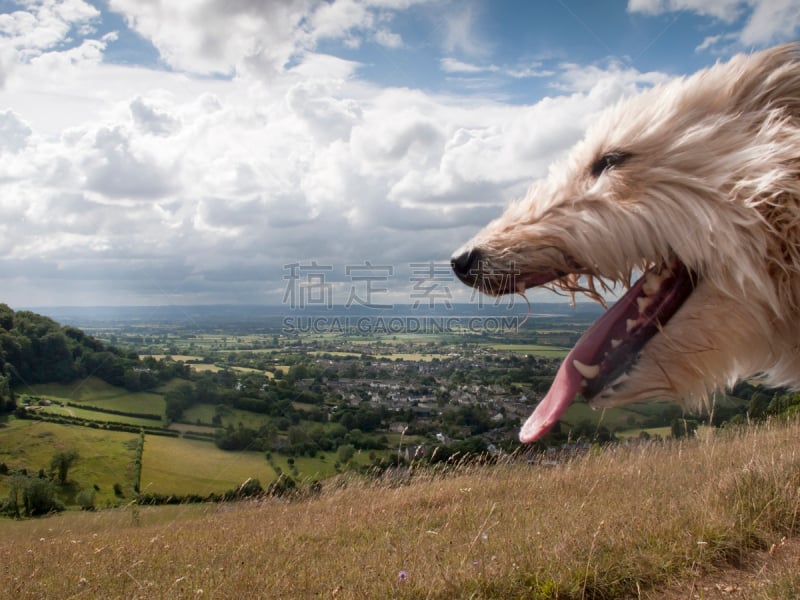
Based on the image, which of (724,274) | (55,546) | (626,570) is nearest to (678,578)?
(626,570)

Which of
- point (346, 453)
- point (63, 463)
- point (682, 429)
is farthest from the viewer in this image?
point (63, 463)

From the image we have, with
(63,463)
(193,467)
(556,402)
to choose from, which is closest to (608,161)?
(556,402)

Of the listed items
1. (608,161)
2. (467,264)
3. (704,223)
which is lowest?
(467,264)

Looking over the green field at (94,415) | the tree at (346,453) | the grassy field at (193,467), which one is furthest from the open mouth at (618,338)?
the green field at (94,415)

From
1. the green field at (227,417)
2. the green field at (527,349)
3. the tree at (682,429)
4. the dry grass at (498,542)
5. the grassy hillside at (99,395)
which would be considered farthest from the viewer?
the grassy hillside at (99,395)

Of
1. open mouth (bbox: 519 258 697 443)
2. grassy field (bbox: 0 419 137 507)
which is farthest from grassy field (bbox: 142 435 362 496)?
open mouth (bbox: 519 258 697 443)

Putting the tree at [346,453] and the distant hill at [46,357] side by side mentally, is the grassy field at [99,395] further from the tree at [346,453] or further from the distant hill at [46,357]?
the tree at [346,453]

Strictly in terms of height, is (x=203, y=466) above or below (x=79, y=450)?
above

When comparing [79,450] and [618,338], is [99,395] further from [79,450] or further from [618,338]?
[618,338]
